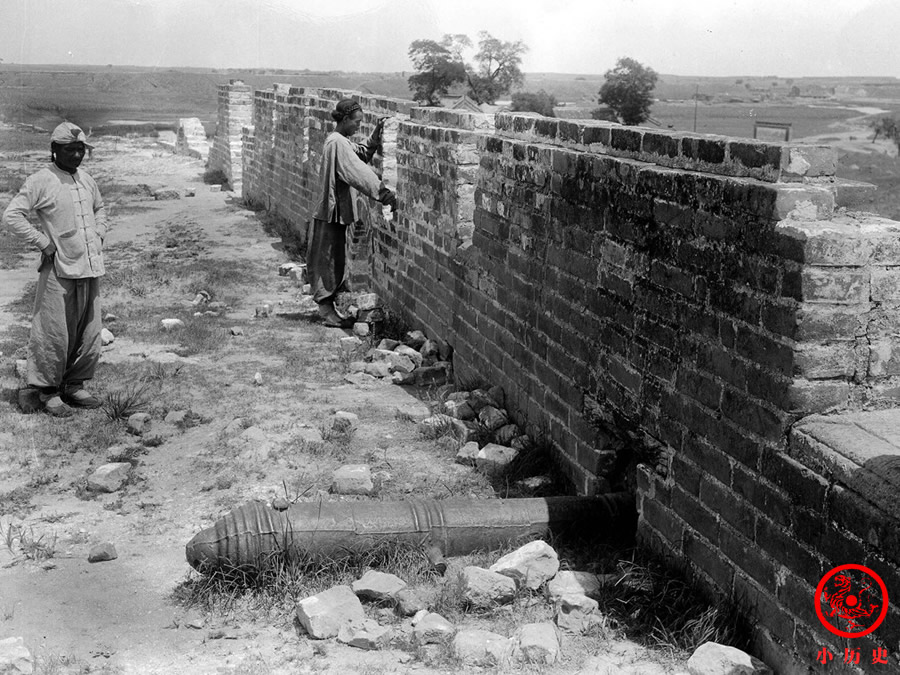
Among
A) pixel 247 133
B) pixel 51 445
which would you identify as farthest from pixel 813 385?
pixel 247 133

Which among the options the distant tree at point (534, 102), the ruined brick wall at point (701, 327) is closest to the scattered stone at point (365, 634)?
the ruined brick wall at point (701, 327)

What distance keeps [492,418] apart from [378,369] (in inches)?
69.9

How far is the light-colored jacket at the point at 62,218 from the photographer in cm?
660

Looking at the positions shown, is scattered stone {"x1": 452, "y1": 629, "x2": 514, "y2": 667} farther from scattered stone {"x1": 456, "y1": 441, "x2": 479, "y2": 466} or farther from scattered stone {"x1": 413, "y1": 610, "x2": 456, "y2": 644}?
scattered stone {"x1": 456, "y1": 441, "x2": 479, "y2": 466}

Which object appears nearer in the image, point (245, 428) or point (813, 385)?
point (813, 385)

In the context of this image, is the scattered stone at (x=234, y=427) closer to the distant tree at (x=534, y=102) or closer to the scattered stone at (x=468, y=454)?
the scattered stone at (x=468, y=454)

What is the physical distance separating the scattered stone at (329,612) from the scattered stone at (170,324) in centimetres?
567

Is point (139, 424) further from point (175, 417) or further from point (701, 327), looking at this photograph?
point (701, 327)

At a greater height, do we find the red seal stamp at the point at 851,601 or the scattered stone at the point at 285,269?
the red seal stamp at the point at 851,601

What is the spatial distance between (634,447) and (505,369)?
189cm

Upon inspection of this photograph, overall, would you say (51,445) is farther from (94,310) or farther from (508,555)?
(508,555)

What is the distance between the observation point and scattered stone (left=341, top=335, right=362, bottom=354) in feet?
28.8

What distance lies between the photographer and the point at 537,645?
150 inches

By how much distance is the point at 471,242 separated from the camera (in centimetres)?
741
